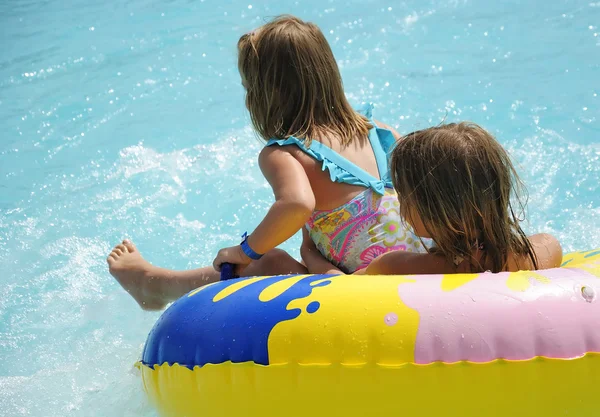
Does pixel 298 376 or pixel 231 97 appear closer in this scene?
pixel 298 376

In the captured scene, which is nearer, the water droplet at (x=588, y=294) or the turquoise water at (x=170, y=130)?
the water droplet at (x=588, y=294)

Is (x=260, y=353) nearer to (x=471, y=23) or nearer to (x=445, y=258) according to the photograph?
(x=445, y=258)

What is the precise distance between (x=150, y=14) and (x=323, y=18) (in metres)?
1.97

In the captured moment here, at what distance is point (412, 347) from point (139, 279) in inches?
70.1

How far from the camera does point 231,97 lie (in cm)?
641

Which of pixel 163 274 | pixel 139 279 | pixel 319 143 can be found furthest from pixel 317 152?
pixel 139 279

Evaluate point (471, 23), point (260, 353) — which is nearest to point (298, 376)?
point (260, 353)

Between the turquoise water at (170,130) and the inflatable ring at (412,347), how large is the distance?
1.18 m

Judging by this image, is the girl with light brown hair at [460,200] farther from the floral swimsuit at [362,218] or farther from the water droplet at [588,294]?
the floral swimsuit at [362,218]

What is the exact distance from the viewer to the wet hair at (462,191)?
2.33 meters

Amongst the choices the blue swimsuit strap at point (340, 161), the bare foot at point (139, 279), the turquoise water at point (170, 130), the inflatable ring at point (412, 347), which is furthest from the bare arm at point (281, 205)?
the turquoise water at point (170, 130)

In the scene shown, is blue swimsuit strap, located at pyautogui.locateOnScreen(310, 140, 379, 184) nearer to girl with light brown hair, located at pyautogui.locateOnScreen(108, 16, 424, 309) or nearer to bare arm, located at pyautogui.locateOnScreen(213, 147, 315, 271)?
girl with light brown hair, located at pyautogui.locateOnScreen(108, 16, 424, 309)

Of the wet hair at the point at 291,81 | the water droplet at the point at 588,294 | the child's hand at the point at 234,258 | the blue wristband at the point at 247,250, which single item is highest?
the wet hair at the point at 291,81

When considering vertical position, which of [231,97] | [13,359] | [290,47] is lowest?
[13,359]
